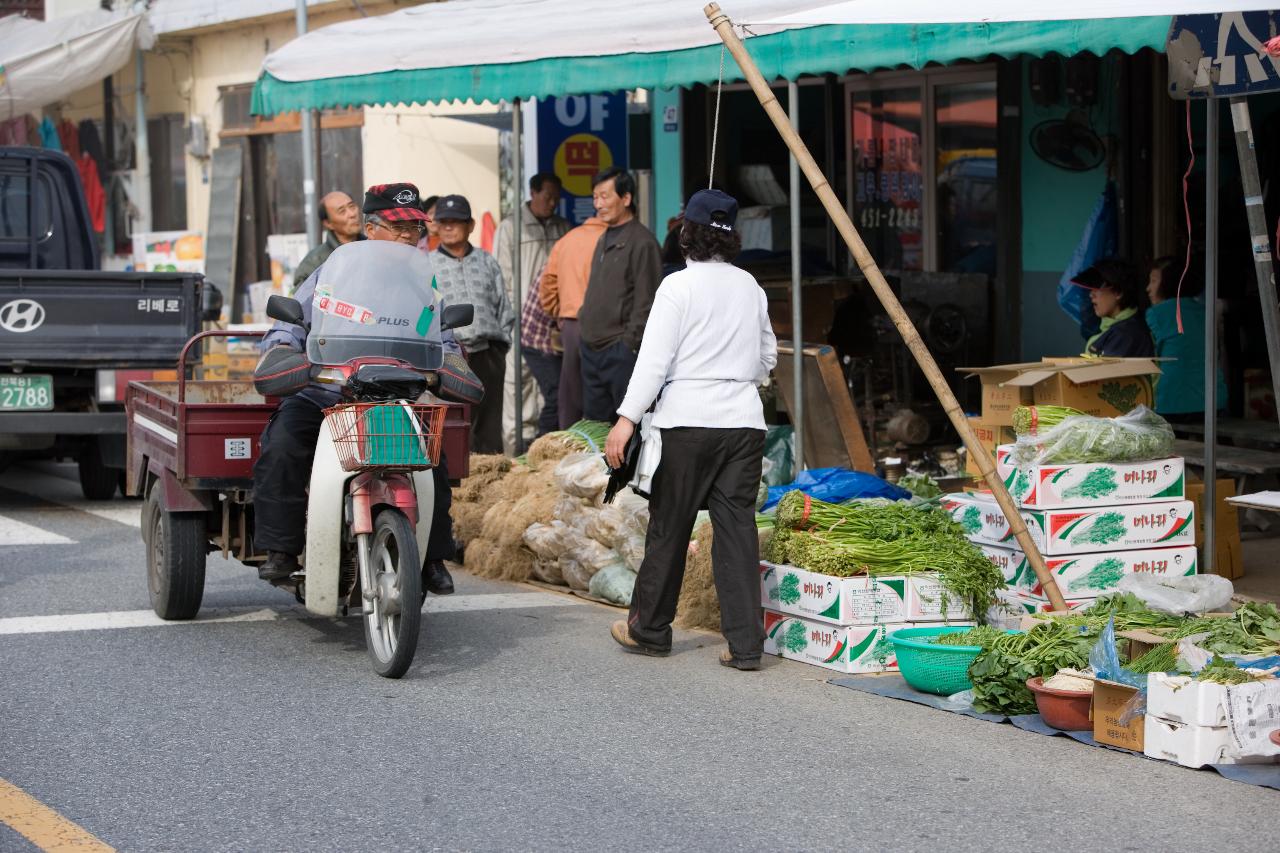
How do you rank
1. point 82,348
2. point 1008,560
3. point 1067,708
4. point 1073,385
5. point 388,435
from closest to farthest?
point 1067,708 < point 388,435 < point 1008,560 < point 1073,385 < point 82,348

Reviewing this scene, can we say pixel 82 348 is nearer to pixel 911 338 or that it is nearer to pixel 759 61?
pixel 759 61

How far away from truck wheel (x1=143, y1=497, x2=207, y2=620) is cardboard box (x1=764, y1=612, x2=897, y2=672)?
2782 millimetres

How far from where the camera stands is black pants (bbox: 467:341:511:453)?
11.9 metres

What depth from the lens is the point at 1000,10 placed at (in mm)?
6898

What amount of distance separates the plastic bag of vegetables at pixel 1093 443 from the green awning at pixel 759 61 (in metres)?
1.65

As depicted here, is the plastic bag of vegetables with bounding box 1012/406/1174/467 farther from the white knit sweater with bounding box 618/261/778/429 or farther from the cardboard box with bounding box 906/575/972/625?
the white knit sweater with bounding box 618/261/778/429

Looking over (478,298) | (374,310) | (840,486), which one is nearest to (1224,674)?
(840,486)

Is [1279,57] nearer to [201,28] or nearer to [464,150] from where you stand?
[464,150]

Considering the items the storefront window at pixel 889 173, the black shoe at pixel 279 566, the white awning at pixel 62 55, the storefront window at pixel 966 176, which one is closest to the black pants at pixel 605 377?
the black shoe at pixel 279 566

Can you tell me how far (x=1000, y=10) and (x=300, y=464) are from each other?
137 inches

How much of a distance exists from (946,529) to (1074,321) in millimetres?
5312

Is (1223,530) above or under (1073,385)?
under

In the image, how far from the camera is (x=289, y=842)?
5.02m

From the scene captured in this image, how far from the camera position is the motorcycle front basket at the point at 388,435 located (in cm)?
684
